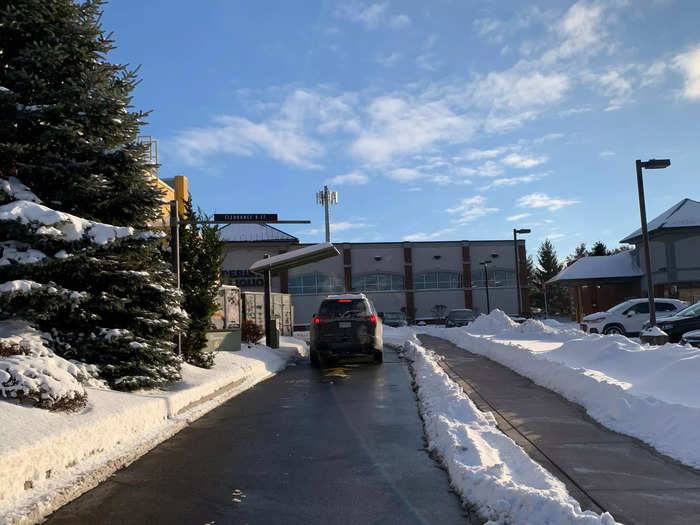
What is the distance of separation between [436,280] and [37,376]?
57.7 meters

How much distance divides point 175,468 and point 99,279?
4.18m

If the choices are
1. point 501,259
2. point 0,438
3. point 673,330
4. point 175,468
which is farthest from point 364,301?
point 501,259

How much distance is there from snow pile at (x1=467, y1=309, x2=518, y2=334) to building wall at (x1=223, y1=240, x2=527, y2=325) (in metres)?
31.5

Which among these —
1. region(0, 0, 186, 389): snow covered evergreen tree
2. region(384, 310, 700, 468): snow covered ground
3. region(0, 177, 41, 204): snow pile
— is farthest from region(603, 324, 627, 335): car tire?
region(0, 177, 41, 204): snow pile

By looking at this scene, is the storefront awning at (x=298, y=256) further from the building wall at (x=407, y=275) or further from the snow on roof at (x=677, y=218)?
the building wall at (x=407, y=275)

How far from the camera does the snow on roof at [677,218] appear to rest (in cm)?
3938

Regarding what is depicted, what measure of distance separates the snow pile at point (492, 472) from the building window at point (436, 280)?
177 feet

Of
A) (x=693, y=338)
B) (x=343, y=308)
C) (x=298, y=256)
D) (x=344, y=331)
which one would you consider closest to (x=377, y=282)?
(x=298, y=256)

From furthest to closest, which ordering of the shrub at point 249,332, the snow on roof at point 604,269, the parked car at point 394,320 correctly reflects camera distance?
1. the parked car at point 394,320
2. the snow on roof at point 604,269
3. the shrub at point 249,332

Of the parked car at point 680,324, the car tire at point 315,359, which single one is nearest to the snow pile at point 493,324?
the parked car at point 680,324

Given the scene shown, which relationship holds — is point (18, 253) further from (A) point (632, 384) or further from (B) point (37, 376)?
(A) point (632, 384)

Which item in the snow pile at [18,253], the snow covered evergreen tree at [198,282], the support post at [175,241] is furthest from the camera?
the snow covered evergreen tree at [198,282]

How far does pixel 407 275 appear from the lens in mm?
62062

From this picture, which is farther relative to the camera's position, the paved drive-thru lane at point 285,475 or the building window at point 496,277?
the building window at point 496,277
